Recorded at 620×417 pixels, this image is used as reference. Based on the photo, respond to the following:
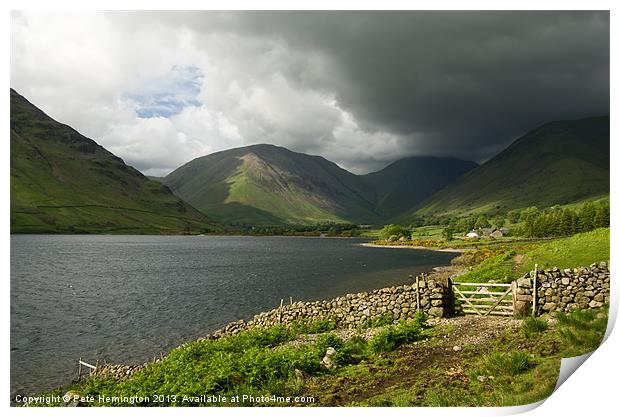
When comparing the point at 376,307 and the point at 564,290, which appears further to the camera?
the point at 376,307

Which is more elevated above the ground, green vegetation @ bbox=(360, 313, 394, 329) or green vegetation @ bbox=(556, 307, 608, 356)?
green vegetation @ bbox=(556, 307, 608, 356)

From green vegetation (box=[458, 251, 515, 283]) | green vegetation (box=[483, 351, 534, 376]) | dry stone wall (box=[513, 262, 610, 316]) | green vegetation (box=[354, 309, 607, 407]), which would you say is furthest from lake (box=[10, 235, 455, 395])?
dry stone wall (box=[513, 262, 610, 316])

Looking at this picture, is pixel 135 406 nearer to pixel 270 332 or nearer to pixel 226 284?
pixel 270 332

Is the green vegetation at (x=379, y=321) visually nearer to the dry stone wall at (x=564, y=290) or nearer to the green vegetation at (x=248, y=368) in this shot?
the green vegetation at (x=248, y=368)

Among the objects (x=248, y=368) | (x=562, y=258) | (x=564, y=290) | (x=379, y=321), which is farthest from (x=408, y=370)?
(x=562, y=258)

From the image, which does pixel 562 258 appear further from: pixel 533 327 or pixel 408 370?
pixel 408 370

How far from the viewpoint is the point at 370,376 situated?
43.9 feet

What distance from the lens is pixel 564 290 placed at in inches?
733

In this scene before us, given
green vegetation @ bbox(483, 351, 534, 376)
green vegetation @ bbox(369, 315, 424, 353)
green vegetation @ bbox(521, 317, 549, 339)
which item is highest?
green vegetation @ bbox(521, 317, 549, 339)

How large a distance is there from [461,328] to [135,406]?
48.6 feet

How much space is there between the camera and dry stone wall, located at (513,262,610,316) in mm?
17984

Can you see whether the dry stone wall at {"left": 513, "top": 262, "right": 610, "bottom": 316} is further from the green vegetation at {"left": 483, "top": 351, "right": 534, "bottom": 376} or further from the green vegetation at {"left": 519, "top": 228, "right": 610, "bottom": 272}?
the green vegetation at {"left": 519, "top": 228, "right": 610, "bottom": 272}

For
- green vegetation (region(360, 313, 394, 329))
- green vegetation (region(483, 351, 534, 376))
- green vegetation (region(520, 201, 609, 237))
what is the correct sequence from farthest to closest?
green vegetation (region(520, 201, 609, 237)) → green vegetation (region(360, 313, 394, 329)) → green vegetation (region(483, 351, 534, 376))

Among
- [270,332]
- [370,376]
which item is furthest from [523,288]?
[270,332]
